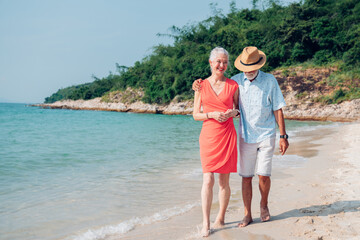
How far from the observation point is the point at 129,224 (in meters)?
3.30

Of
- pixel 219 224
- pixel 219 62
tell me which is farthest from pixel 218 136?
pixel 219 224

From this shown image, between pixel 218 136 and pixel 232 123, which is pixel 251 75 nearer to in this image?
pixel 232 123

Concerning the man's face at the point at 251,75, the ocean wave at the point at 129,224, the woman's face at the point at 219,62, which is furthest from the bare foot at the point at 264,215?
the woman's face at the point at 219,62

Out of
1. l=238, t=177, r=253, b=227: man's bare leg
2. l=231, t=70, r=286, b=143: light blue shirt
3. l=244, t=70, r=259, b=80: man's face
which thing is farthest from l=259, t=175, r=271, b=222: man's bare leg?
l=244, t=70, r=259, b=80: man's face

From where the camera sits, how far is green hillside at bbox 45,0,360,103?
2847 centimetres

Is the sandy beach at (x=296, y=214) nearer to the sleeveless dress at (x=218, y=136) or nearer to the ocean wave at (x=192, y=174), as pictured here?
the sleeveless dress at (x=218, y=136)

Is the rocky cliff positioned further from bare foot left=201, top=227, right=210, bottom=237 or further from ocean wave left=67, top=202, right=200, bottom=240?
bare foot left=201, top=227, right=210, bottom=237

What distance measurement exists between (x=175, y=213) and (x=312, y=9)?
34836 mm

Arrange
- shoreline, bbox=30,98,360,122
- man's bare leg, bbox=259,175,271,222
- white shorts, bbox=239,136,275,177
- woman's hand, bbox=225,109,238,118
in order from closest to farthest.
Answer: woman's hand, bbox=225,109,238,118, white shorts, bbox=239,136,275,177, man's bare leg, bbox=259,175,271,222, shoreline, bbox=30,98,360,122

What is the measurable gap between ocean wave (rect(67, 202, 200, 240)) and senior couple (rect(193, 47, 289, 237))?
2.69 feet

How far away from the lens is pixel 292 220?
2969 millimetres

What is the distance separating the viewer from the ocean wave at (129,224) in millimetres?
3053

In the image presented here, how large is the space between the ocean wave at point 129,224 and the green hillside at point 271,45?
989 inches

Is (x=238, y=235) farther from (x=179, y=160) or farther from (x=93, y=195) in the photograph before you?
(x=179, y=160)
